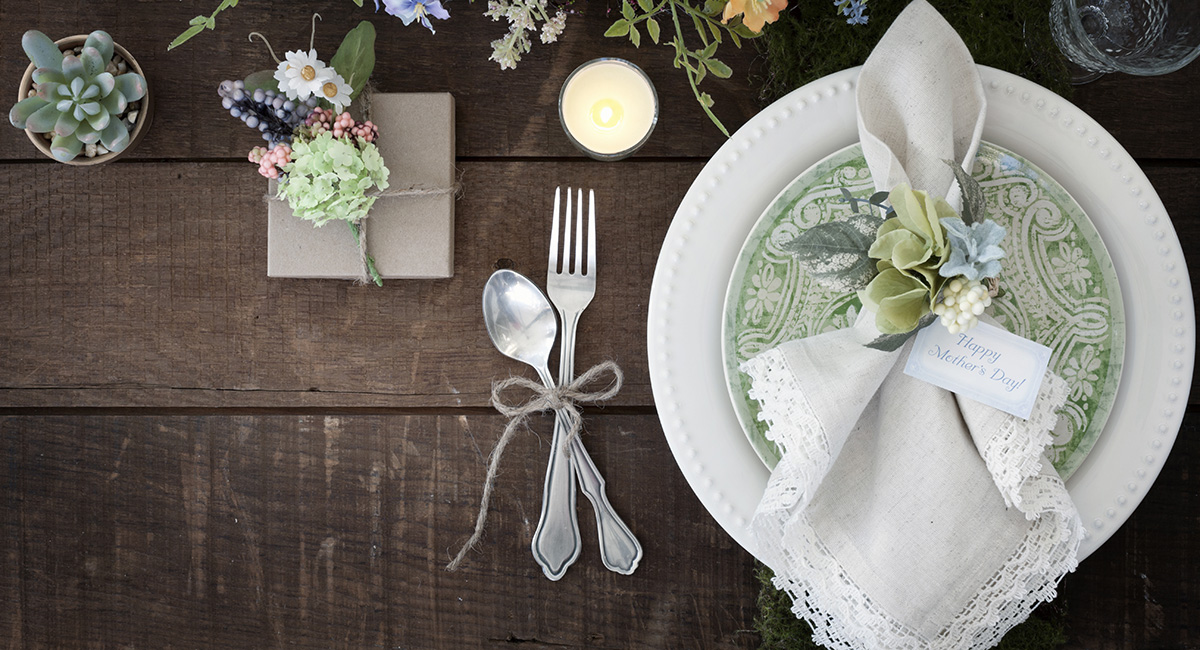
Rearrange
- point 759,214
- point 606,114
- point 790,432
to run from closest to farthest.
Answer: point 790,432 < point 759,214 < point 606,114

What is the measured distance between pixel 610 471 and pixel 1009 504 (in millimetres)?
411

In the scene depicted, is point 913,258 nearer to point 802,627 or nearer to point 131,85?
point 802,627

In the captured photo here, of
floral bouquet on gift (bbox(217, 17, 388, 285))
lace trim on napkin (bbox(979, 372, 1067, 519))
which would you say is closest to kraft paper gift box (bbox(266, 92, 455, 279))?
floral bouquet on gift (bbox(217, 17, 388, 285))

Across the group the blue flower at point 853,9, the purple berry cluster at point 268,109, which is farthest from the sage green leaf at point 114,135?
the blue flower at point 853,9

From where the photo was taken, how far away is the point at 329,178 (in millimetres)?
748

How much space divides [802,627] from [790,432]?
332 mm

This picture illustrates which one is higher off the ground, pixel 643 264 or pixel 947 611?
pixel 643 264

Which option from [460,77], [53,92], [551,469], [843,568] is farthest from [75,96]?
[843,568]

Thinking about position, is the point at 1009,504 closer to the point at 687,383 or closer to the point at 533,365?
the point at 687,383

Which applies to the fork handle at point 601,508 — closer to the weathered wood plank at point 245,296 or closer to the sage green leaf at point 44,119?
the weathered wood plank at point 245,296

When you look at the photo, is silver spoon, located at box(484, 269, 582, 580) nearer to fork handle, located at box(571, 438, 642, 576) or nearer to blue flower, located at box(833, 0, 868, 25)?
fork handle, located at box(571, 438, 642, 576)

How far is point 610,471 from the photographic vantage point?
871mm

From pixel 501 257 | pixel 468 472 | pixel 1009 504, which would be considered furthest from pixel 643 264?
pixel 1009 504

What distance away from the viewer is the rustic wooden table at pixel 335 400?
86 centimetres
